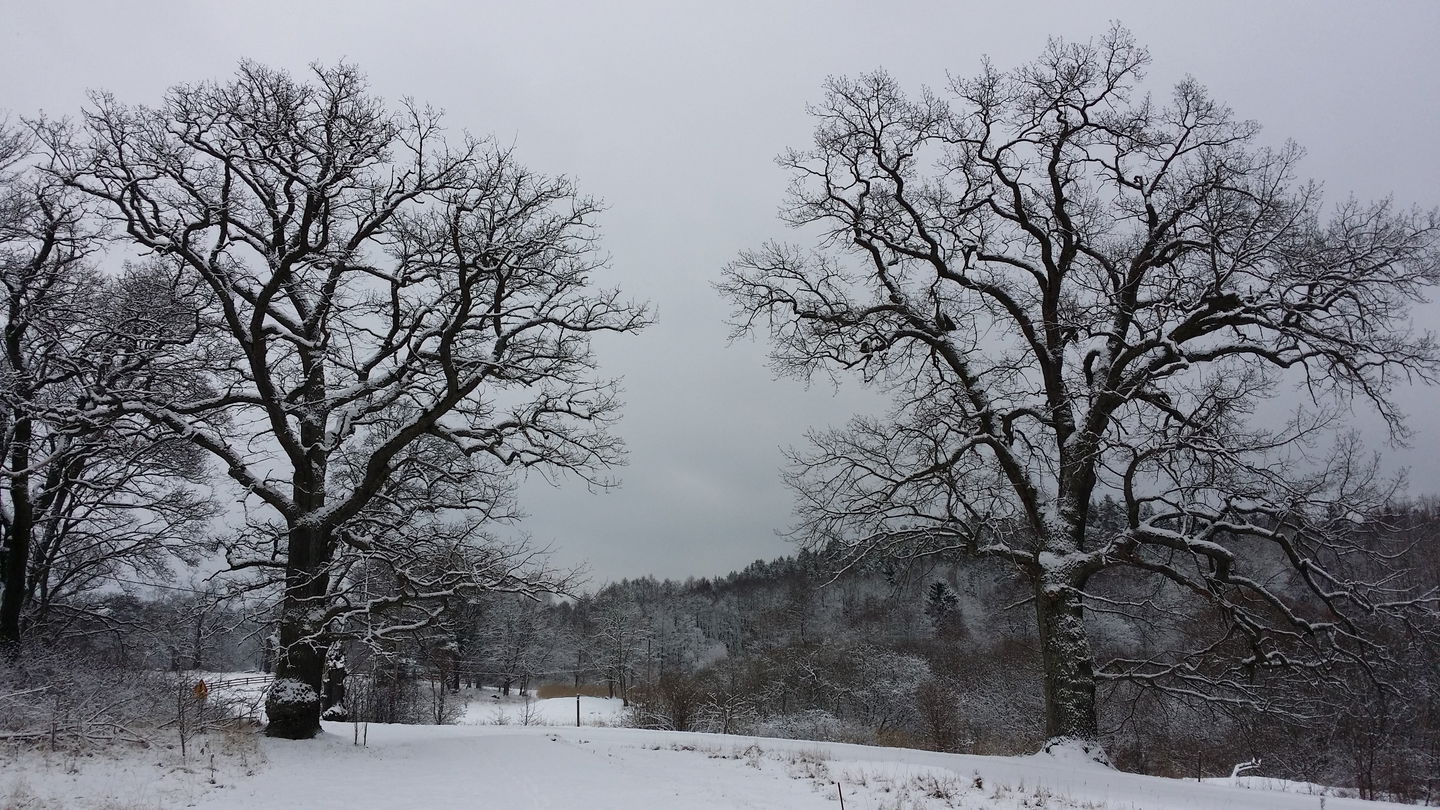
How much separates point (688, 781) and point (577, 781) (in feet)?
4.99

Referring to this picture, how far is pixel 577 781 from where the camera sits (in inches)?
398

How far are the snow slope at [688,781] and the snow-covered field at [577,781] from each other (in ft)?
0.09

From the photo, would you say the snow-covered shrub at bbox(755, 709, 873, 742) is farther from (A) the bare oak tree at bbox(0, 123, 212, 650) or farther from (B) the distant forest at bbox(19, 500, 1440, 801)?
(A) the bare oak tree at bbox(0, 123, 212, 650)

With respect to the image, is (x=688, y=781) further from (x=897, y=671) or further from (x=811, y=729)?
(x=897, y=671)

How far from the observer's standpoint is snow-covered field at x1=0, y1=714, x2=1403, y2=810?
798 centimetres

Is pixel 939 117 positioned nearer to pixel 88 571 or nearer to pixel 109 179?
pixel 109 179

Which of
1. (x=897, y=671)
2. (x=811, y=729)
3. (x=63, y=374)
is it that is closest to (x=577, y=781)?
(x=63, y=374)

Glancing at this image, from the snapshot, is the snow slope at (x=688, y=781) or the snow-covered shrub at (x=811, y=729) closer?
the snow slope at (x=688, y=781)

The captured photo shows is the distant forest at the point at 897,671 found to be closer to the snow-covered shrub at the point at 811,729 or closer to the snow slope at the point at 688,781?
the snow-covered shrub at the point at 811,729

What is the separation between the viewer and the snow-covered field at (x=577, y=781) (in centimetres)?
798

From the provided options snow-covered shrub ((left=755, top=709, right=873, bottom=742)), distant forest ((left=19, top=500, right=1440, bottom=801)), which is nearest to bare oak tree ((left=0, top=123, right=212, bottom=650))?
distant forest ((left=19, top=500, right=1440, bottom=801))

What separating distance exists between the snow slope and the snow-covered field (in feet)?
0.09

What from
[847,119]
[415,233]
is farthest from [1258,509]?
[415,233]

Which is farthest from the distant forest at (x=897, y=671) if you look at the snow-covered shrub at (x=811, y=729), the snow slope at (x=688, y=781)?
the snow slope at (x=688, y=781)
